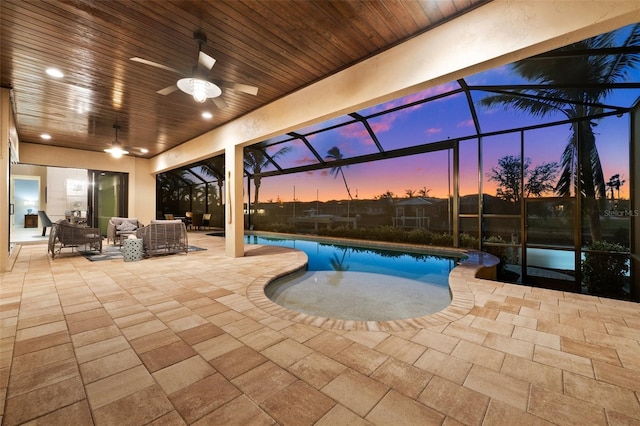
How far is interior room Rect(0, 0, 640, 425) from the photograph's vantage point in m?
1.53

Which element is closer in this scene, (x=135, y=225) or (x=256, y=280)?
(x=256, y=280)

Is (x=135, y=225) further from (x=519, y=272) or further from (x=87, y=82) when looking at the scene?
(x=519, y=272)

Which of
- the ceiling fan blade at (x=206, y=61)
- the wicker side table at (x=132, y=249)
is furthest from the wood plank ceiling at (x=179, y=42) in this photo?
the wicker side table at (x=132, y=249)

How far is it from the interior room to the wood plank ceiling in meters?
0.03

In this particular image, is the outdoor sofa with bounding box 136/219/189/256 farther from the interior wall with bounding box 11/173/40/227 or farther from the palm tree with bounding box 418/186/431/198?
the interior wall with bounding box 11/173/40/227

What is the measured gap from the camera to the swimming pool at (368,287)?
318 cm

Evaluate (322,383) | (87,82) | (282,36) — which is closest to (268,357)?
(322,383)

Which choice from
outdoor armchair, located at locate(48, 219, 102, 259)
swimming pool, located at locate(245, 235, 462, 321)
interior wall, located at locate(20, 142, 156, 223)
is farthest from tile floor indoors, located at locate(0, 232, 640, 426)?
interior wall, located at locate(20, 142, 156, 223)

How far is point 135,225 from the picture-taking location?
24.5 ft

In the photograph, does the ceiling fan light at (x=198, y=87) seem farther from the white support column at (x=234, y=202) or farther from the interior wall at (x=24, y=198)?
the interior wall at (x=24, y=198)

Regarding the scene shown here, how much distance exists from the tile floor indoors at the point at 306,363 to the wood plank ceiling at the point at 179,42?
2870 millimetres

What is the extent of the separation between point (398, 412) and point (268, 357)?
94 cm

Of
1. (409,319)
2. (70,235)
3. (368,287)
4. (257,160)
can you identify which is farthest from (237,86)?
(257,160)

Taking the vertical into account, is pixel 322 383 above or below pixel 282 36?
below
